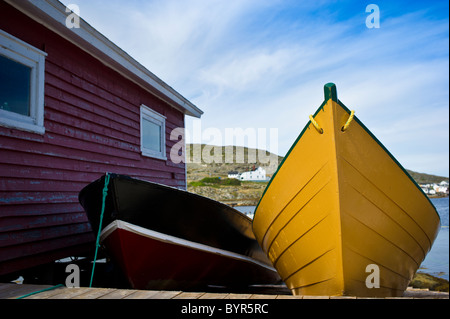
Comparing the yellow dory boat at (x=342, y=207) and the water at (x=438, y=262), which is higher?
the yellow dory boat at (x=342, y=207)

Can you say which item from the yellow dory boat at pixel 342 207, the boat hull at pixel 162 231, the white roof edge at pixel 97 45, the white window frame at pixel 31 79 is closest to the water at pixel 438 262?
the yellow dory boat at pixel 342 207

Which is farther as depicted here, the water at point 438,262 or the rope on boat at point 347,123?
the water at point 438,262

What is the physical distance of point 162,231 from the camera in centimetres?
358

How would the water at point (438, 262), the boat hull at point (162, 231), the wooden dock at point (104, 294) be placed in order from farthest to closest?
1. the water at point (438, 262)
2. the boat hull at point (162, 231)
3. the wooden dock at point (104, 294)

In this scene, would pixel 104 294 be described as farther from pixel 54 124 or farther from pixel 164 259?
pixel 54 124

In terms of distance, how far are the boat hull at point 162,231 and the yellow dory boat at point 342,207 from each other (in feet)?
3.32

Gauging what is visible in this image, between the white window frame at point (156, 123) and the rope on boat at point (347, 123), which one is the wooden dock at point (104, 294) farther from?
the white window frame at point (156, 123)

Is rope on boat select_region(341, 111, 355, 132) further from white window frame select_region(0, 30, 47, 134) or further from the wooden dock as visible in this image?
white window frame select_region(0, 30, 47, 134)

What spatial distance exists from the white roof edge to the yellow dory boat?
3468 mm

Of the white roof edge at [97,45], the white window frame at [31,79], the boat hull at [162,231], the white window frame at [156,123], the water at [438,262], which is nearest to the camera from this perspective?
the boat hull at [162,231]

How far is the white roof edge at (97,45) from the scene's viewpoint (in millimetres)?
3908

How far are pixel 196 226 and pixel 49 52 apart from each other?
3141mm

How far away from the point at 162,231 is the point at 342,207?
1.97 m

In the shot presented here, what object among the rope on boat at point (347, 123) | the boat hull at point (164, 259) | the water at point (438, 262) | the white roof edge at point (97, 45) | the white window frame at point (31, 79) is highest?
the white roof edge at point (97, 45)
